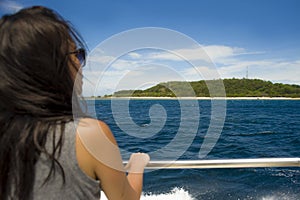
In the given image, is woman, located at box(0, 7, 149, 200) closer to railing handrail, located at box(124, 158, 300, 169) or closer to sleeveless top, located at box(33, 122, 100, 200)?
sleeveless top, located at box(33, 122, 100, 200)

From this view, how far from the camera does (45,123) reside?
0.61 metres

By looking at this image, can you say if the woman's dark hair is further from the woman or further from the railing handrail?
the railing handrail

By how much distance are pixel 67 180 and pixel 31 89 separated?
0.73ft

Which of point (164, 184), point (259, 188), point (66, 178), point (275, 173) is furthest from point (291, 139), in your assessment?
point (66, 178)

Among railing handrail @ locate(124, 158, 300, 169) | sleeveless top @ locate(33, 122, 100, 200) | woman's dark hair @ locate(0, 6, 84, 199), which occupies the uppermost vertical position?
woman's dark hair @ locate(0, 6, 84, 199)

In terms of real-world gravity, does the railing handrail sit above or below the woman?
below

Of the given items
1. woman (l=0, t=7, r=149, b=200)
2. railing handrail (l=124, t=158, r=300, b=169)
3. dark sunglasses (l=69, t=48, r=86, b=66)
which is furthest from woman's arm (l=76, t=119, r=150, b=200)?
railing handrail (l=124, t=158, r=300, b=169)

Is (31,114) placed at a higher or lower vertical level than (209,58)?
lower

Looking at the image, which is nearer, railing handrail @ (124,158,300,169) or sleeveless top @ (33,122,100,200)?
sleeveless top @ (33,122,100,200)

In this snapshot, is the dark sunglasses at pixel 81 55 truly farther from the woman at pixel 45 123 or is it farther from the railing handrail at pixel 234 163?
the railing handrail at pixel 234 163

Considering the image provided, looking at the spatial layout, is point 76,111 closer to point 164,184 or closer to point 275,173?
point 164,184

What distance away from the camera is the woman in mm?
597

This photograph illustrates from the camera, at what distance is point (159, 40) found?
0.79 meters

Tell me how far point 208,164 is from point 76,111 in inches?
44.6
